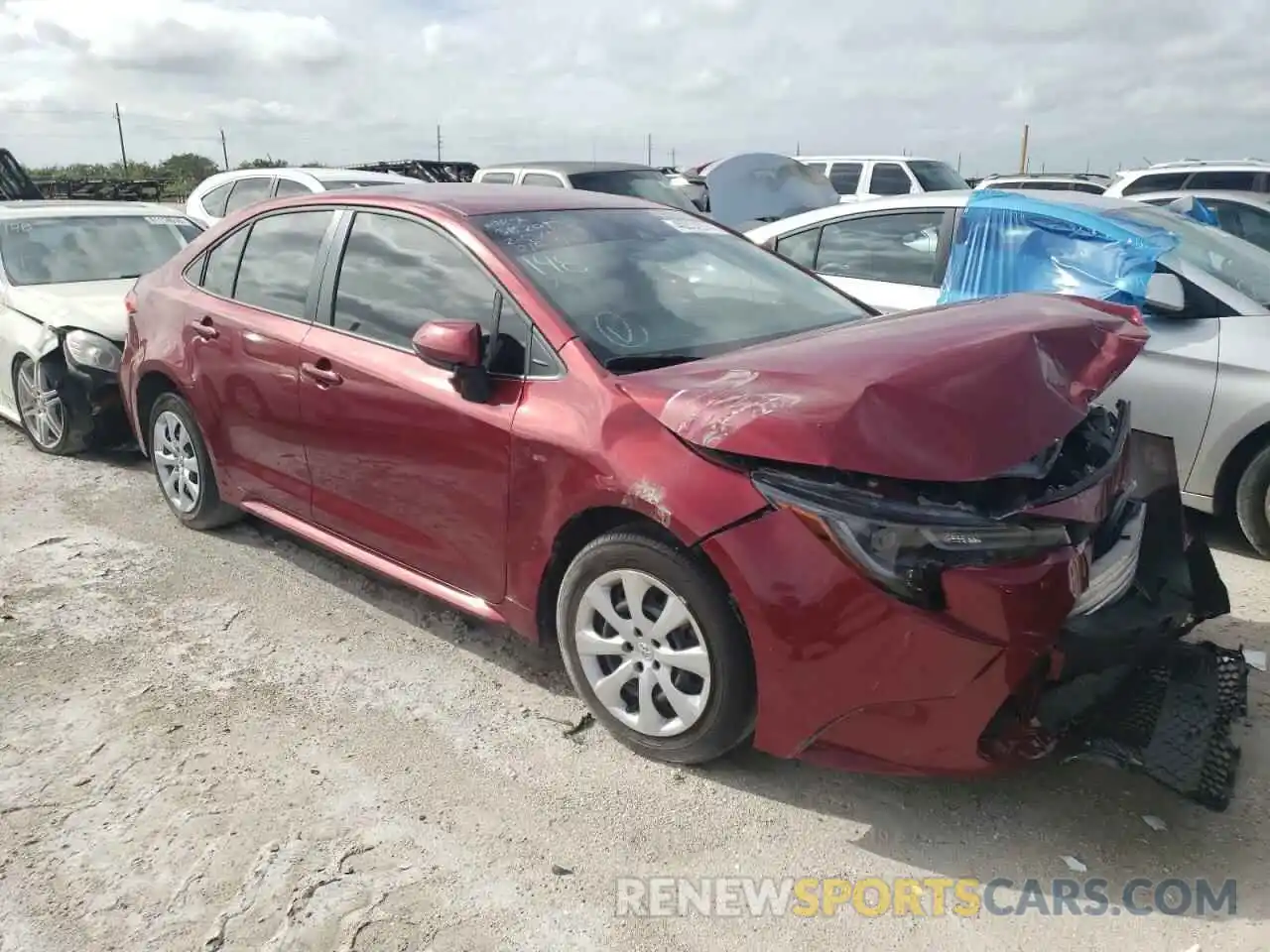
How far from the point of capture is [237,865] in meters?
2.70

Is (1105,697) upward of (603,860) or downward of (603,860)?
upward

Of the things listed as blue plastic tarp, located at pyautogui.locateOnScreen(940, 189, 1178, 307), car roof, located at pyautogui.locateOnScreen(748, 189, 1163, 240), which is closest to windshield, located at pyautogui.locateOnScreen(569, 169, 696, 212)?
car roof, located at pyautogui.locateOnScreen(748, 189, 1163, 240)

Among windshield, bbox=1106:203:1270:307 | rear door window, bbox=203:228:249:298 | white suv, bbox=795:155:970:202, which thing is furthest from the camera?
white suv, bbox=795:155:970:202

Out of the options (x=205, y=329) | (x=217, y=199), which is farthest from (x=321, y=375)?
(x=217, y=199)

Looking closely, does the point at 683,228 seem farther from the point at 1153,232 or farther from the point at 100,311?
the point at 100,311

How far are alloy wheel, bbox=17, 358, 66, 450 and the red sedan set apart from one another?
2.61m

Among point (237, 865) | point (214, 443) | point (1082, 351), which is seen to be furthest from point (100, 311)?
point (1082, 351)

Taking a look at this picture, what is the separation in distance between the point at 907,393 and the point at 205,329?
10.6ft

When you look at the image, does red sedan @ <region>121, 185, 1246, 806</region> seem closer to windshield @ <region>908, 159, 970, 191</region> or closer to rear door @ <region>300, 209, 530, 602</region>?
rear door @ <region>300, 209, 530, 602</region>

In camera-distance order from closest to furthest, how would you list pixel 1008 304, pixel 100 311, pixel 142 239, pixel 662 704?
pixel 662 704
pixel 1008 304
pixel 100 311
pixel 142 239

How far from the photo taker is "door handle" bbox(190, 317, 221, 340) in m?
4.49

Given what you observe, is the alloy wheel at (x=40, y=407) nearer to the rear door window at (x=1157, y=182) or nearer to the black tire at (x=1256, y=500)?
the black tire at (x=1256, y=500)

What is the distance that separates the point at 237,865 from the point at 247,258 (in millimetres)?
2787

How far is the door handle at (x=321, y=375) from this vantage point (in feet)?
12.5
